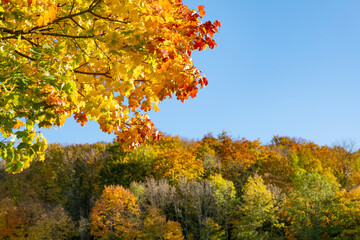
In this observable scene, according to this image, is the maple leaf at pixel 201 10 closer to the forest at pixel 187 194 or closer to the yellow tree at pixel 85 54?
the yellow tree at pixel 85 54

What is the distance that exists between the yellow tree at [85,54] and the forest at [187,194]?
20.9 m

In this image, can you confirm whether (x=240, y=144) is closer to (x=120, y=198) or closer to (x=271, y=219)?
(x=271, y=219)

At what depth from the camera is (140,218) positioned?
31250mm

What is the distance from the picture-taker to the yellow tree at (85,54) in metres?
5.20

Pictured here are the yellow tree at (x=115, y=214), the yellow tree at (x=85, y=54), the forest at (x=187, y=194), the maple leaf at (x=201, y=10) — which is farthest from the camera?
the yellow tree at (x=115, y=214)

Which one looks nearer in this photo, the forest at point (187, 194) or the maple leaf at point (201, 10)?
the maple leaf at point (201, 10)

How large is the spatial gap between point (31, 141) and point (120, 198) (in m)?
25.4

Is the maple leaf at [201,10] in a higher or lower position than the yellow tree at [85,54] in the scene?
higher

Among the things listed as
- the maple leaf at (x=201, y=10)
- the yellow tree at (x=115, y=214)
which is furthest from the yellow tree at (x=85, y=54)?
the yellow tree at (x=115, y=214)

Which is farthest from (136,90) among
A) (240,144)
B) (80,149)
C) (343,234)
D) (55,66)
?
(80,149)

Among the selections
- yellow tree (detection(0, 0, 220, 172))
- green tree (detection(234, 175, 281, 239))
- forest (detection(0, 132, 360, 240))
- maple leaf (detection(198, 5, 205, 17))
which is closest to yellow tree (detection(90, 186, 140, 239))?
forest (detection(0, 132, 360, 240))

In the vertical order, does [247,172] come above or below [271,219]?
above

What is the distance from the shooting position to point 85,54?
19.1 feet

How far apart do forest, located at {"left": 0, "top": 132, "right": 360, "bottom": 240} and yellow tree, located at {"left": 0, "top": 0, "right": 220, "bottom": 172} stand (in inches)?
822
